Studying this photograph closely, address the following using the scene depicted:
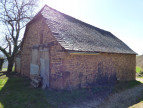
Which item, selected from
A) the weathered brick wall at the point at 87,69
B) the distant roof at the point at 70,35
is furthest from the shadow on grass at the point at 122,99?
the distant roof at the point at 70,35

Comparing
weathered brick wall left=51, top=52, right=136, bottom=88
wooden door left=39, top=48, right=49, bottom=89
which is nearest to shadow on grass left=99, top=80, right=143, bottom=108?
weathered brick wall left=51, top=52, right=136, bottom=88

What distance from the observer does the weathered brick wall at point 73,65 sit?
6.05 m

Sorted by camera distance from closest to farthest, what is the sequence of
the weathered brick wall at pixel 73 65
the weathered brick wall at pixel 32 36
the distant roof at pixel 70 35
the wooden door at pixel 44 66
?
the weathered brick wall at pixel 73 65 → the distant roof at pixel 70 35 → the wooden door at pixel 44 66 → the weathered brick wall at pixel 32 36

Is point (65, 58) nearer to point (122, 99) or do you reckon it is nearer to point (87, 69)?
point (87, 69)

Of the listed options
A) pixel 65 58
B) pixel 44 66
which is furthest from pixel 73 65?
pixel 44 66

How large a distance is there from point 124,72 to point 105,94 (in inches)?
227

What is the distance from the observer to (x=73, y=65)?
6.42 meters

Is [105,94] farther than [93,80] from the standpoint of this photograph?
No

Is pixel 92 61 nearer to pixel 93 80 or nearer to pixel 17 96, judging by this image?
pixel 93 80

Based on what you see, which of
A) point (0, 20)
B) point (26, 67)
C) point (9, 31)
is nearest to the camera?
point (26, 67)

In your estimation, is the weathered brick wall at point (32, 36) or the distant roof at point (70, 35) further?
the weathered brick wall at point (32, 36)

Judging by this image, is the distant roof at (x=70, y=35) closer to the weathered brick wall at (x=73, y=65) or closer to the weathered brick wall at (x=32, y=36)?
the weathered brick wall at (x=73, y=65)

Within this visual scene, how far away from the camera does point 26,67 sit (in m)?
10.3

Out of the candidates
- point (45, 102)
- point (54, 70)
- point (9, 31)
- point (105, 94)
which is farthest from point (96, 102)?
point (9, 31)
